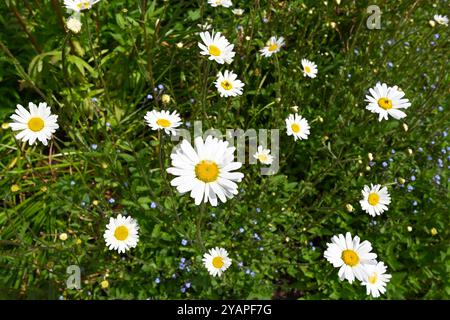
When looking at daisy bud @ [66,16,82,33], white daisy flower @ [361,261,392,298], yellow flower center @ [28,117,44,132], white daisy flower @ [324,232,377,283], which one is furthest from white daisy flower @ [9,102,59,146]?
white daisy flower @ [361,261,392,298]

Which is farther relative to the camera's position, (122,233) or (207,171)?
(122,233)

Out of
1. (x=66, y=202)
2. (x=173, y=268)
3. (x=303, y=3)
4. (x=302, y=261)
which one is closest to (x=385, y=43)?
(x=303, y=3)

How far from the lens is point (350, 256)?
217 centimetres

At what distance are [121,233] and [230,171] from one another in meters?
0.72

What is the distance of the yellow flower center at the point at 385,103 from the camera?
8.16 feet

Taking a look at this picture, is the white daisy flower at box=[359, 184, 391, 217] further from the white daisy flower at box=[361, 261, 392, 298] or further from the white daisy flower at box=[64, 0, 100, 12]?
the white daisy flower at box=[64, 0, 100, 12]

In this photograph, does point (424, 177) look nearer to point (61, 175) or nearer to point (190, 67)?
point (190, 67)

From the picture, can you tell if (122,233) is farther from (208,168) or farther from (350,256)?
(350,256)

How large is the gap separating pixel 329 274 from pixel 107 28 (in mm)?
2595

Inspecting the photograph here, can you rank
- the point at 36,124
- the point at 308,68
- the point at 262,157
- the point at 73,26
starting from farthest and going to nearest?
the point at 308,68 → the point at 262,157 → the point at 36,124 → the point at 73,26

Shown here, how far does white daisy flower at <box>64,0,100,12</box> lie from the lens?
218 cm

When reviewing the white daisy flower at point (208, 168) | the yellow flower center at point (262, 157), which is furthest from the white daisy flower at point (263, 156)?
the white daisy flower at point (208, 168)

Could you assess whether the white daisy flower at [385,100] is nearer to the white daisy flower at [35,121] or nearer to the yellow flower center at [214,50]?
the yellow flower center at [214,50]

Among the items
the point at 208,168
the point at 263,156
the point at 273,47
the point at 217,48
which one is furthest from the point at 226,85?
the point at 208,168
